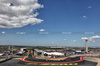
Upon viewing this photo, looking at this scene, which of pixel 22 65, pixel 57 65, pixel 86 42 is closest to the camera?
pixel 57 65

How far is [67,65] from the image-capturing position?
25.1 metres

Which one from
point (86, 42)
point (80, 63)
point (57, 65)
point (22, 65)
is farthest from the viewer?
point (86, 42)

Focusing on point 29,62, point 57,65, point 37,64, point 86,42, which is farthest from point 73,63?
point 86,42

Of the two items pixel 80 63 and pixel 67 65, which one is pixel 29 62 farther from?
Result: pixel 80 63

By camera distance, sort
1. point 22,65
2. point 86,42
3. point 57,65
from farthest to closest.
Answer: point 86,42 < point 22,65 < point 57,65

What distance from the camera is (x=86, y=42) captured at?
11412 centimetres

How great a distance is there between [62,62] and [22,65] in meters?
11.4

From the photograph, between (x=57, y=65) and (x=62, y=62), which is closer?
(x=57, y=65)

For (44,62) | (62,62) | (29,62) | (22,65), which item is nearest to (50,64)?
(44,62)

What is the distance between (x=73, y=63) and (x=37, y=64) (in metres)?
10.3

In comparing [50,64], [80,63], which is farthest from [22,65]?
[80,63]

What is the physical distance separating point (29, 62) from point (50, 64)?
6221 millimetres

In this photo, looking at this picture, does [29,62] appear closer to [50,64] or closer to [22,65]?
[22,65]

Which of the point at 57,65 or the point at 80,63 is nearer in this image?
the point at 57,65
